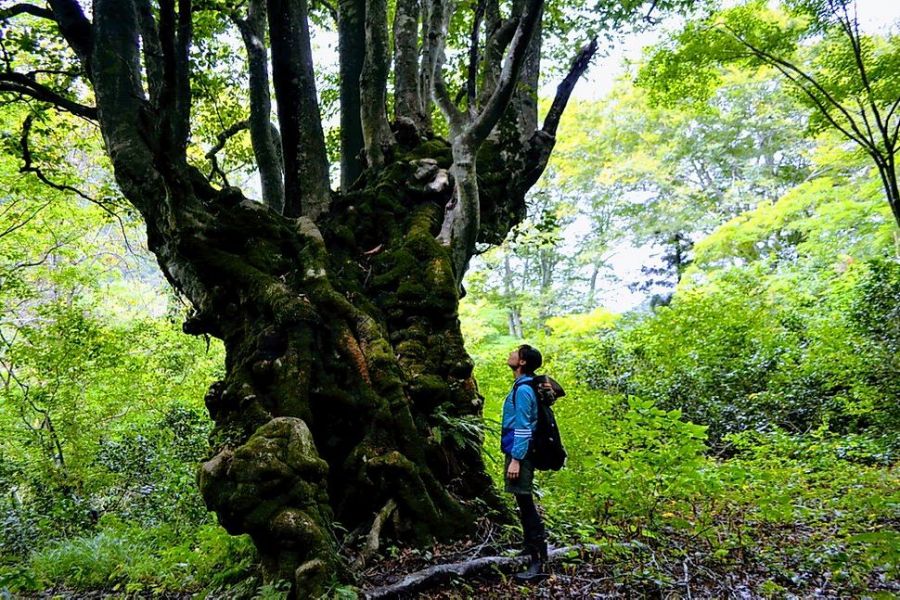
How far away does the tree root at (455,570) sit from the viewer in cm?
289

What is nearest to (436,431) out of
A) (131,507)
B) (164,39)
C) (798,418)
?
(164,39)

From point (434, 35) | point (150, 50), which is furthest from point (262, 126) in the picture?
point (434, 35)

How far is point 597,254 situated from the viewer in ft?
74.6

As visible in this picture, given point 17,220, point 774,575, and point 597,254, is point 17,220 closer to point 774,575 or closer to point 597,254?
point 774,575

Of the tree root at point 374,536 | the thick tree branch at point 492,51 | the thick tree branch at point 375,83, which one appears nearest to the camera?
the tree root at point 374,536

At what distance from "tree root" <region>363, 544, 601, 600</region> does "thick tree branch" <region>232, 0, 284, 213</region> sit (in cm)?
483

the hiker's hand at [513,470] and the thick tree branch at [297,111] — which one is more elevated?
the thick tree branch at [297,111]

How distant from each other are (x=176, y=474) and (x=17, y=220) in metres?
9.12

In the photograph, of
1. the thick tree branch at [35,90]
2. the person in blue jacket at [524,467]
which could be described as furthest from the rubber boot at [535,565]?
the thick tree branch at [35,90]

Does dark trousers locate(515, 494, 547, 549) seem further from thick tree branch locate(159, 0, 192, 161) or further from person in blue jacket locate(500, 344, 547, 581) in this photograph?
thick tree branch locate(159, 0, 192, 161)

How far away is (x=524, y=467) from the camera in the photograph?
346 centimetres

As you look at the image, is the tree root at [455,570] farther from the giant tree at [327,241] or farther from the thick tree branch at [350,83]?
the thick tree branch at [350,83]

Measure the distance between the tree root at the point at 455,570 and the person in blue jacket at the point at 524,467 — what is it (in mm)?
134

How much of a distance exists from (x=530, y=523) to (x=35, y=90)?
663 centimetres
